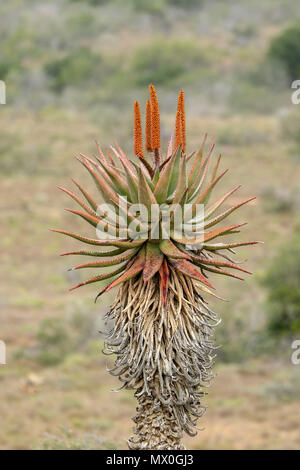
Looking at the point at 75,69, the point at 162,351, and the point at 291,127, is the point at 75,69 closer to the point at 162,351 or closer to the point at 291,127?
the point at 291,127

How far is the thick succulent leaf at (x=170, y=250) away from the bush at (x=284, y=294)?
39.7 ft

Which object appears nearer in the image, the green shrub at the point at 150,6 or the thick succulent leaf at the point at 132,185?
the thick succulent leaf at the point at 132,185

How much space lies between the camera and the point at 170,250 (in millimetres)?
3914

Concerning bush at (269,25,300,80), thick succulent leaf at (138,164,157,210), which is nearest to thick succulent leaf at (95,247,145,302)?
thick succulent leaf at (138,164,157,210)

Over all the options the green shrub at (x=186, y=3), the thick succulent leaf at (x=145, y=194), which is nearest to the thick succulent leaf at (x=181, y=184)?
the thick succulent leaf at (x=145, y=194)

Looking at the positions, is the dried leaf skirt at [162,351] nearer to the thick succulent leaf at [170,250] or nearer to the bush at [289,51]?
the thick succulent leaf at [170,250]

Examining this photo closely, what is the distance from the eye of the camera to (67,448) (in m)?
6.88

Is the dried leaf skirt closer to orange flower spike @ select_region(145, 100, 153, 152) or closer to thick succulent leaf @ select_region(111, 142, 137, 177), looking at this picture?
thick succulent leaf @ select_region(111, 142, 137, 177)

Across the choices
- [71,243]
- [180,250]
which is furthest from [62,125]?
[180,250]

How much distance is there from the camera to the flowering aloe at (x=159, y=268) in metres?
3.97

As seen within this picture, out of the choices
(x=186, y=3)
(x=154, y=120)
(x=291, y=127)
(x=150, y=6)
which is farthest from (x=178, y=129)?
(x=186, y=3)

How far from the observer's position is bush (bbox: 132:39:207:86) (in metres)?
47.7

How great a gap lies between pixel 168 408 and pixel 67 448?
10.2 ft

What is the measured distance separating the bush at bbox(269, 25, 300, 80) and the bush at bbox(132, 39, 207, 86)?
5.57m
